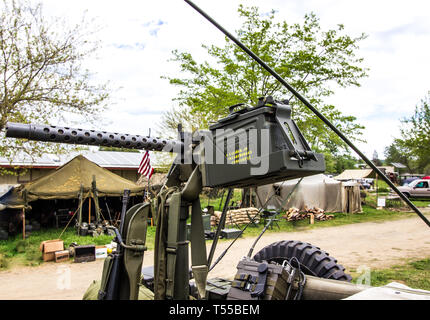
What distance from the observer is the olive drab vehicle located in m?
2.60

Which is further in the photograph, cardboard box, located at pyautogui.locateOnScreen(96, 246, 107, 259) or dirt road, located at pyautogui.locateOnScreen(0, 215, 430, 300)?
cardboard box, located at pyautogui.locateOnScreen(96, 246, 107, 259)

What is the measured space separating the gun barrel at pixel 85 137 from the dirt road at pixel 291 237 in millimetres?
5509

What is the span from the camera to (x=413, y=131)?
3086 centimetres

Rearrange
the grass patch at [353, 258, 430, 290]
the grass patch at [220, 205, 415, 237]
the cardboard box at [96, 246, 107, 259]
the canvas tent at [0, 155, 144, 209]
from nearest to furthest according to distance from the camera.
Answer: the grass patch at [353, 258, 430, 290] < the cardboard box at [96, 246, 107, 259] < the canvas tent at [0, 155, 144, 209] < the grass patch at [220, 205, 415, 237]

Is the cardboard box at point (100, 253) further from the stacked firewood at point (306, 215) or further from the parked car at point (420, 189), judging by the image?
the parked car at point (420, 189)

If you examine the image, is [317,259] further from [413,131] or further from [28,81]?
[413,131]

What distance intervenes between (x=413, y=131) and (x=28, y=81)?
30.7 meters

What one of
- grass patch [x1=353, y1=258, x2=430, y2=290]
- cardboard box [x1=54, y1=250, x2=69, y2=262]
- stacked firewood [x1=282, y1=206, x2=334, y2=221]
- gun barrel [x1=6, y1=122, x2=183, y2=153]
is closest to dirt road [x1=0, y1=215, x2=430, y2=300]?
cardboard box [x1=54, y1=250, x2=69, y2=262]

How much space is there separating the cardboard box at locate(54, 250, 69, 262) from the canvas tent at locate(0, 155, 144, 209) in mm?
3555

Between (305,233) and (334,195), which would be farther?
(334,195)

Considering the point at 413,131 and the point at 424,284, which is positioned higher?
the point at 413,131

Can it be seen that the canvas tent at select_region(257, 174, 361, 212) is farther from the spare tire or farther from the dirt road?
the spare tire

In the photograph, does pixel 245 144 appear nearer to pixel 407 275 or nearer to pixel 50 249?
pixel 407 275
